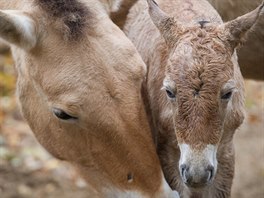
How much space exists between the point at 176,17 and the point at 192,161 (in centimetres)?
132

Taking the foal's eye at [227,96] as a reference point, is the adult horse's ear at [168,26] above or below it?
above

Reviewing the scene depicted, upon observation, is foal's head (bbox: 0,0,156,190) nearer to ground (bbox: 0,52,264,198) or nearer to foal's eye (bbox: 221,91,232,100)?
foal's eye (bbox: 221,91,232,100)

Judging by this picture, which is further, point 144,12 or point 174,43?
point 144,12

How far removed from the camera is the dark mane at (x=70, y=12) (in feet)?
17.4

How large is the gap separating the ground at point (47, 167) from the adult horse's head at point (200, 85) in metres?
3.85

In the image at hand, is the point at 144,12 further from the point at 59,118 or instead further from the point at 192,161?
the point at 192,161

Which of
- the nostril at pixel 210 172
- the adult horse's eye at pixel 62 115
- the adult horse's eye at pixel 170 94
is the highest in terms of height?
the adult horse's eye at pixel 170 94

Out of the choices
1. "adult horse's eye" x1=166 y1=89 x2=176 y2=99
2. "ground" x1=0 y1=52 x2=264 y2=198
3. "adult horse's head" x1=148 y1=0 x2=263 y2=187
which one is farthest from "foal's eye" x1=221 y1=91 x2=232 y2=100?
"ground" x1=0 y1=52 x2=264 y2=198

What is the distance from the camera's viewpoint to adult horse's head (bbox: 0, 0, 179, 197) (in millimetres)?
5191

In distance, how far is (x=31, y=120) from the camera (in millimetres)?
5676

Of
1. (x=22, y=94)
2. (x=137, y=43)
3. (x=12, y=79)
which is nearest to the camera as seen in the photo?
(x=22, y=94)

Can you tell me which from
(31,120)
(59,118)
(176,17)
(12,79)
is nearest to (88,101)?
(59,118)

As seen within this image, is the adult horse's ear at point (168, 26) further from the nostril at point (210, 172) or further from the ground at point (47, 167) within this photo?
the ground at point (47, 167)

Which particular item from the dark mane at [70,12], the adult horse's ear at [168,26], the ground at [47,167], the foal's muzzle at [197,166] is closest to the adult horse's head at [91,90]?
the dark mane at [70,12]
